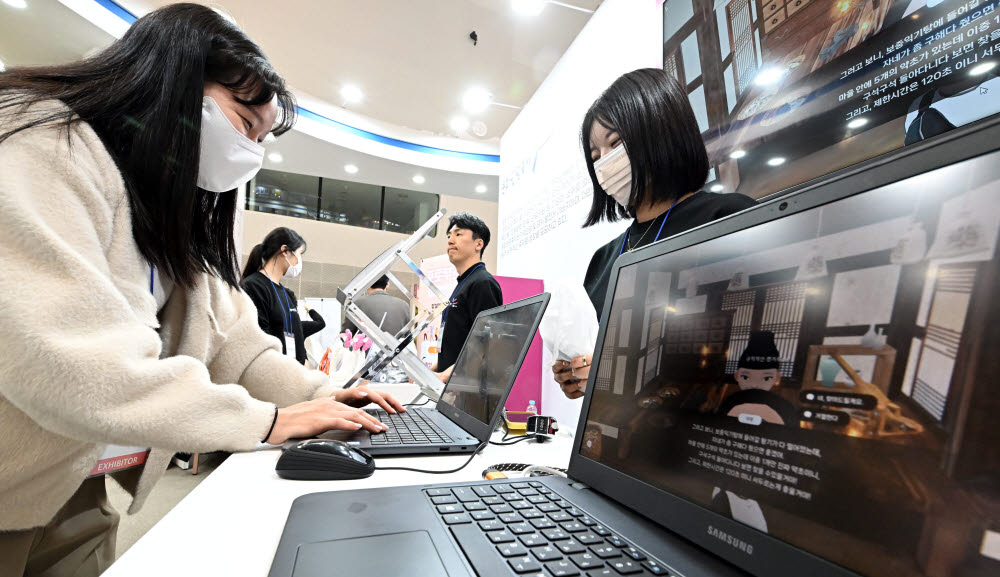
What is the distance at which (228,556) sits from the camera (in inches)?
16.5

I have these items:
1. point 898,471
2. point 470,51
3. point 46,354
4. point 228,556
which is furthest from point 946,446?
point 470,51

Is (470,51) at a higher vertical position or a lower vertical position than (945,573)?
higher

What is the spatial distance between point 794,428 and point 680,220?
2.82 feet

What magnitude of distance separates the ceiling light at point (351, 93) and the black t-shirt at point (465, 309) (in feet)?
12.6

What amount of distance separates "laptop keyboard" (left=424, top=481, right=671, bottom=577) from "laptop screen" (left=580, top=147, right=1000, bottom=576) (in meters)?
0.09

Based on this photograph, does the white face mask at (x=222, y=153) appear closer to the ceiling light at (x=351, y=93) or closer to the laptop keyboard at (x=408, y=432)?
the laptop keyboard at (x=408, y=432)

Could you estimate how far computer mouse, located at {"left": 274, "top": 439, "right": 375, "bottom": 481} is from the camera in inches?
26.2

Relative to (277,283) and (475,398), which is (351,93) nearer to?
(277,283)

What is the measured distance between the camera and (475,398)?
1.04 m

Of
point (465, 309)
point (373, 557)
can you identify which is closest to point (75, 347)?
point (373, 557)

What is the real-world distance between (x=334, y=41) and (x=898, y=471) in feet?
16.0

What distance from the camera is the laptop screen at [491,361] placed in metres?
0.89

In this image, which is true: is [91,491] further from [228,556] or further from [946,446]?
[946,446]

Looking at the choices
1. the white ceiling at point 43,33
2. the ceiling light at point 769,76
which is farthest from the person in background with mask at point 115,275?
the white ceiling at point 43,33
